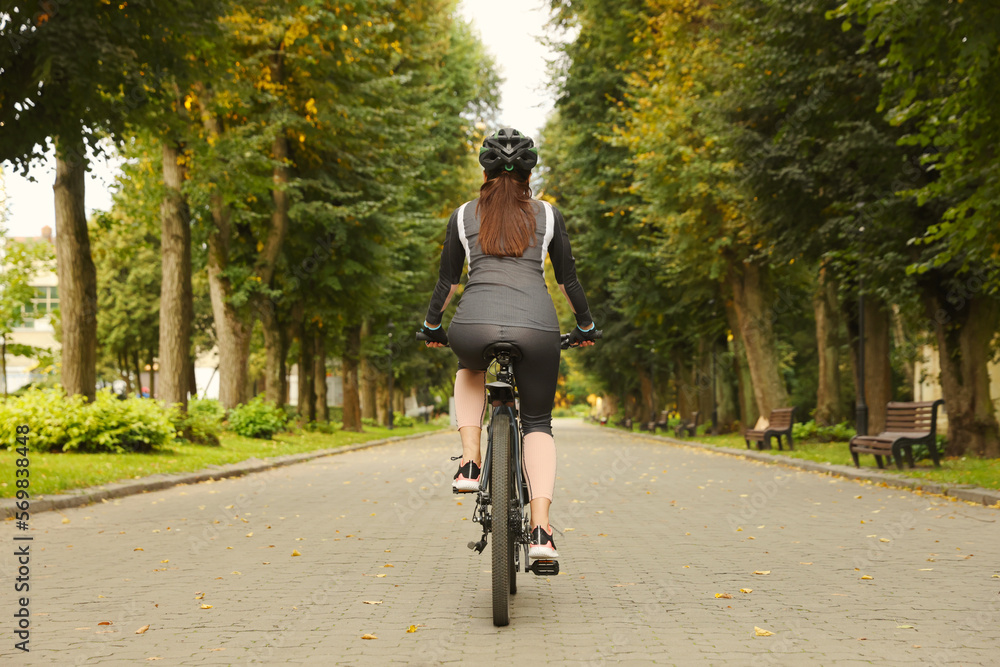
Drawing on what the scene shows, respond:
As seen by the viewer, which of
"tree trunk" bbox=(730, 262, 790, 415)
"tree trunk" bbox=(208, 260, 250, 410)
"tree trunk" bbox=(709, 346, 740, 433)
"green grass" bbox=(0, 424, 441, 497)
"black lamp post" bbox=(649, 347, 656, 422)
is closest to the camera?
"green grass" bbox=(0, 424, 441, 497)

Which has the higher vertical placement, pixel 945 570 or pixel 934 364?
pixel 934 364

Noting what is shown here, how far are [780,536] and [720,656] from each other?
4549 mm

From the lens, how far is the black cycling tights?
5.07 m

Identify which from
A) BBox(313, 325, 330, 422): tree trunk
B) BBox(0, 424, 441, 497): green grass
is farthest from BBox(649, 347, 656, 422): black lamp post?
BBox(0, 424, 441, 497): green grass

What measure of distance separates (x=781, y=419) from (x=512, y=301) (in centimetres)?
1926

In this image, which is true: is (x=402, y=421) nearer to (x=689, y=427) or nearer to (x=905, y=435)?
(x=689, y=427)

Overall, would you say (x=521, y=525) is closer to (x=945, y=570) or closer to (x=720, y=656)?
(x=720, y=656)

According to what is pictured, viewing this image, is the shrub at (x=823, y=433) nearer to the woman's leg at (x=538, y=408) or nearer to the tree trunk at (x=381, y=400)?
the woman's leg at (x=538, y=408)

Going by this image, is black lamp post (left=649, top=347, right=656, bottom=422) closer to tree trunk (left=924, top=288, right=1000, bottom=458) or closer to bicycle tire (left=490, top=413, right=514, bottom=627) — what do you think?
tree trunk (left=924, top=288, right=1000, bottom=458)

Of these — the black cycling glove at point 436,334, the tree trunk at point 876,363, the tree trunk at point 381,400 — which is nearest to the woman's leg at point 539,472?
the black cycling glove at point 436,334

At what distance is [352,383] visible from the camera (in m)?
35.7

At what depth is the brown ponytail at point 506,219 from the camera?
5238mm

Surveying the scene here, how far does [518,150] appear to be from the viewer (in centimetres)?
526

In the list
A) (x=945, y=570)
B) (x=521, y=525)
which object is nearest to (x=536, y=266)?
(x=521, y=525)
